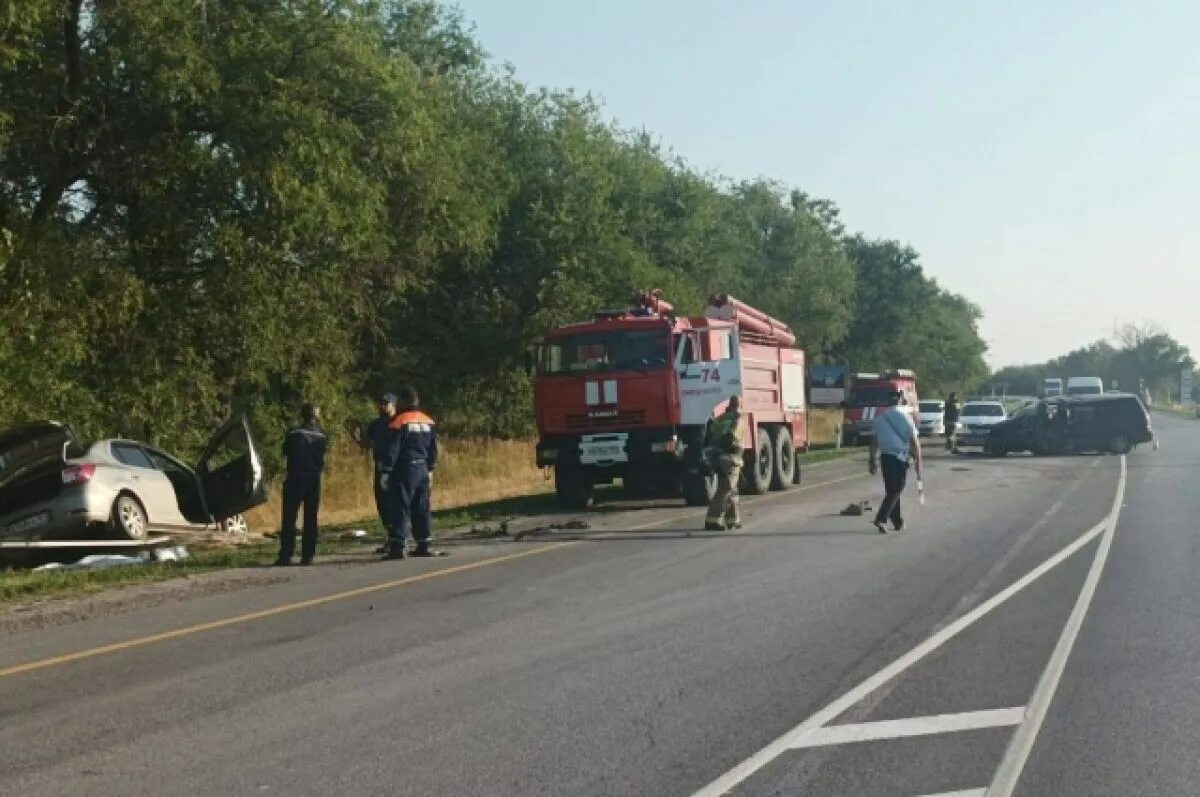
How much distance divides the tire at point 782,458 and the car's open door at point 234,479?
11.1 metres

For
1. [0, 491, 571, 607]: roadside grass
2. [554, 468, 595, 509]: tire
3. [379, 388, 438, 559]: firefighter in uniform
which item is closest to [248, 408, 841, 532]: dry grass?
[554, 468, 595, 509]: tire

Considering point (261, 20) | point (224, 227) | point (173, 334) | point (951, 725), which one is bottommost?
point (951, 725)

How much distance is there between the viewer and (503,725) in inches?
277

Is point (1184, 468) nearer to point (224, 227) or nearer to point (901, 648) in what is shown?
point (224, 227)

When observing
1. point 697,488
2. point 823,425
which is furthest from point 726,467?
point 823,425

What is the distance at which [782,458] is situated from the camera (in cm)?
2681

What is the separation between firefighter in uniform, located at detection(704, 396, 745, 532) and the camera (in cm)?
1803

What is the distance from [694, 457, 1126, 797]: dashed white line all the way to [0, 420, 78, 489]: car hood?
10237 mm

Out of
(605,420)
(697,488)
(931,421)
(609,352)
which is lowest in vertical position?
(697,488)

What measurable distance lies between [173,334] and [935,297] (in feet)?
266

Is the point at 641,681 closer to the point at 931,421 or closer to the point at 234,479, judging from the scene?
the point at 234,479

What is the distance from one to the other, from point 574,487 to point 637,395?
2167 mm

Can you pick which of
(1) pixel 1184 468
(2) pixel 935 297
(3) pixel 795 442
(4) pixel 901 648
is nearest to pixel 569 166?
(3) pixel 795 442

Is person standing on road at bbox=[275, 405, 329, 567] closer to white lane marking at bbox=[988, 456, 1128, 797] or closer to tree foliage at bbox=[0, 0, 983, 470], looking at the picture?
tree foliage at bbox=[0, 0, 983, 470]
